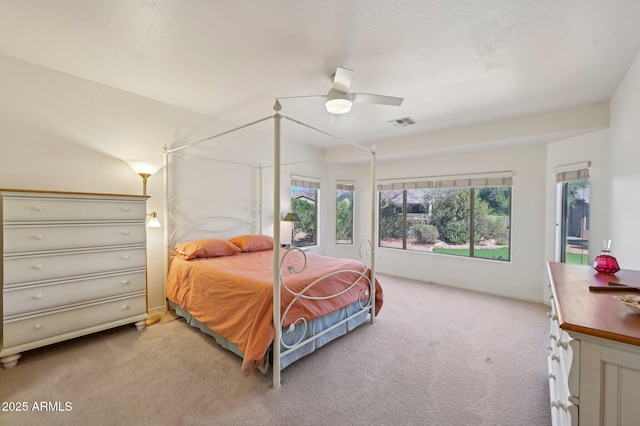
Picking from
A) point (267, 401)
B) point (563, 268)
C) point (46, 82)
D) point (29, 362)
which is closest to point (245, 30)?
point (46, 82)

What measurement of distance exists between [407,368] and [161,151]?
3.72 metres

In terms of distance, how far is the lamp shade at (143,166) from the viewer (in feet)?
9.68

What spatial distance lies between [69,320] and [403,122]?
4507 mm

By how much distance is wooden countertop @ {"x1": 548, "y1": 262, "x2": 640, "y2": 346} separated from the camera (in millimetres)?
917

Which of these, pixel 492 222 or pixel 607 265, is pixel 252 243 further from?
pixel 492 222

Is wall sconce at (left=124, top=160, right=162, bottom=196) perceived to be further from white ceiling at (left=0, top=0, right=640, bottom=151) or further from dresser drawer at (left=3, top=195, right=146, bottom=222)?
white ceiling at (left=0, top=0, right=640, bottom=151)

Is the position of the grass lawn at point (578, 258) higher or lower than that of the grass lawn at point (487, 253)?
higher

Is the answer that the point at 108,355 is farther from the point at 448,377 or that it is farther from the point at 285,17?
the point at 285,17

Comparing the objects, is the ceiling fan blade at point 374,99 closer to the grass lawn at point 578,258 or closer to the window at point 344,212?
the grass lawn at point 578,258

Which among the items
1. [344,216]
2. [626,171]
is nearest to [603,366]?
[626,171]

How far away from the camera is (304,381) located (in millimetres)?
2096

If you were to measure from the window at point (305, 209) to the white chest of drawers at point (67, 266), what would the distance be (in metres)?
2.79

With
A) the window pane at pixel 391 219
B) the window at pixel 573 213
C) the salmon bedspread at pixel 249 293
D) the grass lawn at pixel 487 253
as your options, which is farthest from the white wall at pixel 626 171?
the window pane at pixel 391 219

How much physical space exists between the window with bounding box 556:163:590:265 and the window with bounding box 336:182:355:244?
11.5 feet
